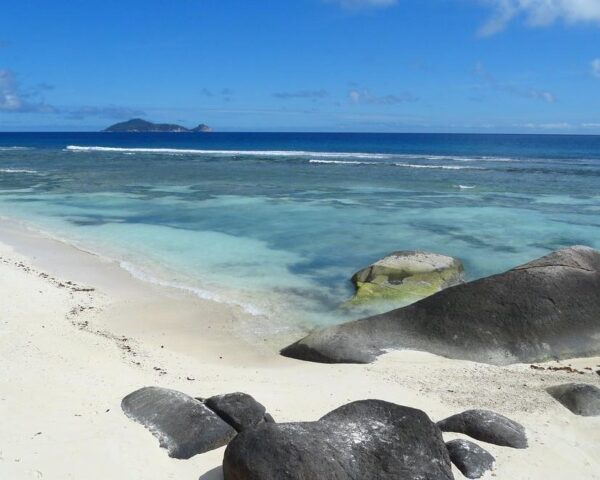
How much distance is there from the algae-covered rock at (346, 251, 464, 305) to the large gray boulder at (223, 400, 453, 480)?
6.58m

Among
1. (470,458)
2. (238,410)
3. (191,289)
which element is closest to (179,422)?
(238,410)

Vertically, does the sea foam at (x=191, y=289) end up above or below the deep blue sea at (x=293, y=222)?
below

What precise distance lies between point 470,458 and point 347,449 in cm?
144

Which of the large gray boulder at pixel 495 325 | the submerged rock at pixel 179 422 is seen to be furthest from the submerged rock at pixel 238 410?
the large gray boulder at pixel 495 325

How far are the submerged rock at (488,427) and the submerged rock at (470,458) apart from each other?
35cm

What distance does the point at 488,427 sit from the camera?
261 inches

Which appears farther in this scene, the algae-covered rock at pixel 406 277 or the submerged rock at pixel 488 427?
the algae-covered rock at pixel 406 277

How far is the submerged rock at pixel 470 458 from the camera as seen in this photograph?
19.3ft

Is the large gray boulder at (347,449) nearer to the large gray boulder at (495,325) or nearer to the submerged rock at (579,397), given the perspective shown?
the submerged rock at (579,397)

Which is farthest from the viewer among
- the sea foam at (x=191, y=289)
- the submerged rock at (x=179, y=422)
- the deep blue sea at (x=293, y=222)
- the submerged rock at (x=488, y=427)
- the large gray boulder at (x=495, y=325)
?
the deep blue sea at (x=293, y=222)

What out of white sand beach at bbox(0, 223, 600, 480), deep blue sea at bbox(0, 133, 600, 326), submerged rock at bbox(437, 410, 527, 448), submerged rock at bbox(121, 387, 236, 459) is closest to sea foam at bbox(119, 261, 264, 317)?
deep blue sea at bbox(0, 133, 600, 326)

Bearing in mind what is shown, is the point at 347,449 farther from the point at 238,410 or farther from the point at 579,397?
the point at 579,397

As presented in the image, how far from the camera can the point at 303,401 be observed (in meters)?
7.49

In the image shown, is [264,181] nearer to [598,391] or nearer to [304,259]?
[304,259]
